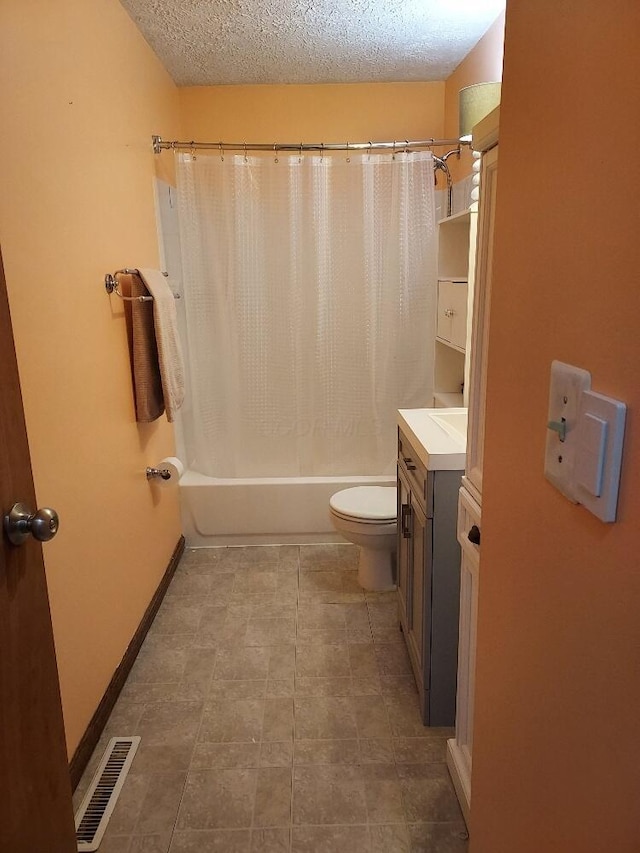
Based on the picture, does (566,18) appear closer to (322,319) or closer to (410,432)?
(410,432)

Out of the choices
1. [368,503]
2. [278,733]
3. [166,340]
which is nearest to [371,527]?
[368,503]

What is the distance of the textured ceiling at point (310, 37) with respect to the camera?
7.45 feet

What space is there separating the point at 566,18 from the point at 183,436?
288cm

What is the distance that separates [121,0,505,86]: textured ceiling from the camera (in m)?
2.27

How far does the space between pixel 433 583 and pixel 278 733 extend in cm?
71

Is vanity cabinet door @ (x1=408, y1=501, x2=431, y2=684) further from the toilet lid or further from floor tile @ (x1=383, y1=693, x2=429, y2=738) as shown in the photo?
the toilet lid

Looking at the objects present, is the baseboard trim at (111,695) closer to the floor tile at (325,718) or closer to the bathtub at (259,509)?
the bathtub at (259,509)

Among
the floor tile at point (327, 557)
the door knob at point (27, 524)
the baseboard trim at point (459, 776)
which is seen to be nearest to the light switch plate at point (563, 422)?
the door knob at point (27, 524)

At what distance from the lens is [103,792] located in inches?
65.4

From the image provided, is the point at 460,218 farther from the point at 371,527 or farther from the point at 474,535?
the point at 474,535

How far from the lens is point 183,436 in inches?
128

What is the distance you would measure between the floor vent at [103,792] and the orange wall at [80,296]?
0.43ft

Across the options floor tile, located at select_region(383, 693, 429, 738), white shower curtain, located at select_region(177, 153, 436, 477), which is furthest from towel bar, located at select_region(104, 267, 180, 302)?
floor tile, located at select_region(383, 693, 429, 738)

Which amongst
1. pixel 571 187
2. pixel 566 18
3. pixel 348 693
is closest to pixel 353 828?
pixel 348 693
